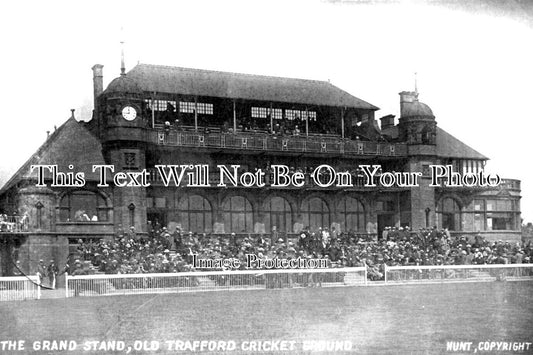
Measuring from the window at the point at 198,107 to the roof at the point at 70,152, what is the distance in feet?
17.1

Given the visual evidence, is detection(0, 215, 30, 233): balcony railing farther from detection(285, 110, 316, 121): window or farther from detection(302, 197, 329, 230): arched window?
detection(285, 110, 316, 121): window

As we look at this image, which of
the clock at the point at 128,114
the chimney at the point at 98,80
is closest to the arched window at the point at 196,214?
the clock at the point at 128,114

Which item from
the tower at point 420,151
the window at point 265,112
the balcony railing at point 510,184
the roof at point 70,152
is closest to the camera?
the roof at point 70,152

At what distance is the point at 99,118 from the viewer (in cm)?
3528

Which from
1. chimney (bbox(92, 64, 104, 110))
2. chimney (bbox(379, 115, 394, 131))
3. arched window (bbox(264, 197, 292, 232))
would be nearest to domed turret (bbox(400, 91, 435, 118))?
chimney (bbox(379, 115, 394, 131))

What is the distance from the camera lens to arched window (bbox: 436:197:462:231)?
40531 mm

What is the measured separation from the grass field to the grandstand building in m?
10.1

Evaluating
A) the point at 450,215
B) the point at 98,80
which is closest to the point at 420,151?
the point at 450,215

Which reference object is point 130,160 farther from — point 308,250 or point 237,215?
point 308,250

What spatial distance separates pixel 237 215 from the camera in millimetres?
35812

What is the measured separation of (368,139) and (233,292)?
17.5m

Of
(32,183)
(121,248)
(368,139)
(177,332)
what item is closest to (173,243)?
(121,248)

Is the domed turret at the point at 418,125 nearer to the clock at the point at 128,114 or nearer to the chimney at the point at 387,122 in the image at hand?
the chimney at the point at 387,122

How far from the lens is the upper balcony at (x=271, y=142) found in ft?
109
